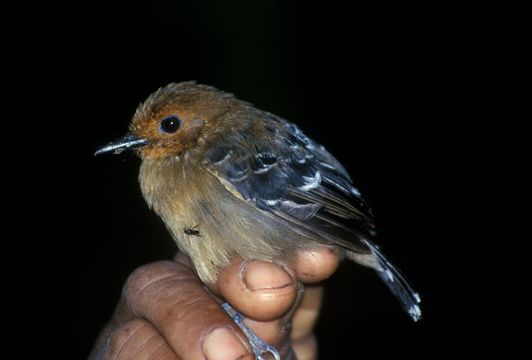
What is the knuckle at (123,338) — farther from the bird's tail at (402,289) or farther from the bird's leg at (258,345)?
the bird's tail at (402,289)

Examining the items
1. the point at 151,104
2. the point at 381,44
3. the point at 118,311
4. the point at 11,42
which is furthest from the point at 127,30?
the point at 118,311

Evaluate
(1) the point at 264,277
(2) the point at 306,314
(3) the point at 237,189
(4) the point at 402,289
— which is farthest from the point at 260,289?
(4) the point at 402,289

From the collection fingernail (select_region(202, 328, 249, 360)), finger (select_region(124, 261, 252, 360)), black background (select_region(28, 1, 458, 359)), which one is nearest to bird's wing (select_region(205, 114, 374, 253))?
finger (select_region(124, 261, 252, 360))

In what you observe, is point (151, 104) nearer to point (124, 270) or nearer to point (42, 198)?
point (124, 270)

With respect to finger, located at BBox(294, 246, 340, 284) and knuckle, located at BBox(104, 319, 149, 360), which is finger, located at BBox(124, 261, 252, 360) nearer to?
knuckle, located at BBox(104, 319, 149, 360)

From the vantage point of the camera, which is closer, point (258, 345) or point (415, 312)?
point (258, 345)

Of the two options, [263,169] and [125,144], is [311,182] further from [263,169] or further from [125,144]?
[125,144]

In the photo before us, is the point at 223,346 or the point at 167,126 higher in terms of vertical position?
the point at 167,126
